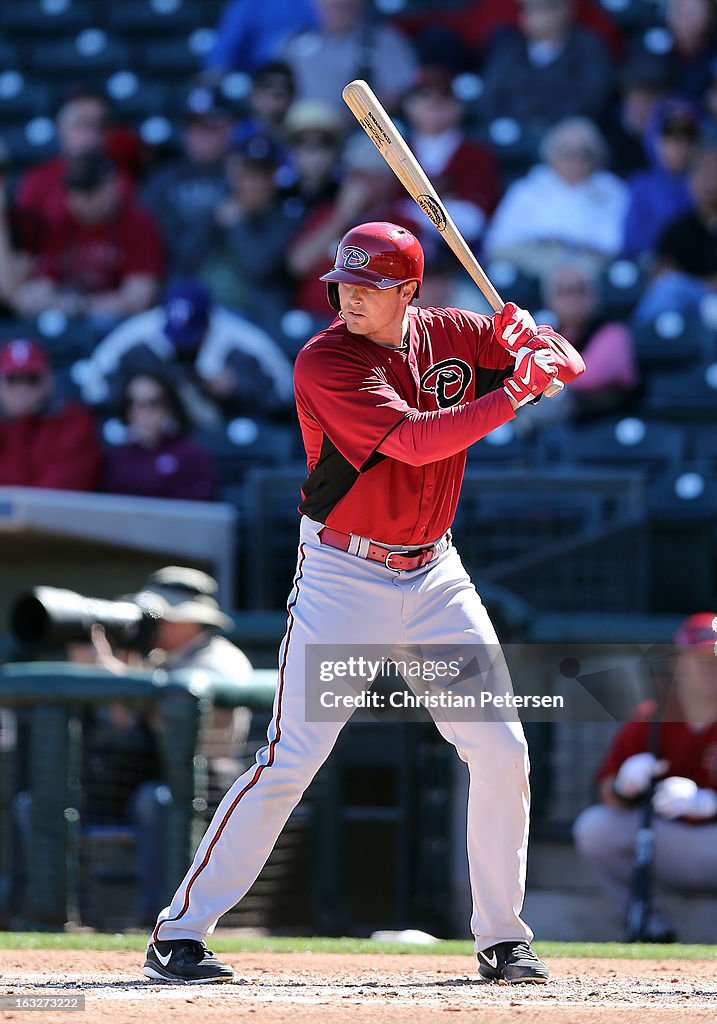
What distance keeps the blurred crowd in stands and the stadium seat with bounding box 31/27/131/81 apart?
26.4 inches

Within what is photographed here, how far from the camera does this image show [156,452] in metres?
7.30

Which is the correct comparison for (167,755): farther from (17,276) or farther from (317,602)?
A: (17,276)

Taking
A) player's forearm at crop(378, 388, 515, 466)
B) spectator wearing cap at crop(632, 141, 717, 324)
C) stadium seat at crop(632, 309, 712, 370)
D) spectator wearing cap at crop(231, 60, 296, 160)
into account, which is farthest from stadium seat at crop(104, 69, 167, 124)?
player's forearm at crop(378, 388, 515, 466)

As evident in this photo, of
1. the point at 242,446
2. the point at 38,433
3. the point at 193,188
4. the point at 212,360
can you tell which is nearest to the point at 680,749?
the point at 242,446

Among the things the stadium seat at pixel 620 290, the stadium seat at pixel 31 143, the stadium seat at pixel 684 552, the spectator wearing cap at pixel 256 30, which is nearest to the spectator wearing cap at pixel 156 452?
the stadium seat at pixel 684 552

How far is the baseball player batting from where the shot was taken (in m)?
3.02

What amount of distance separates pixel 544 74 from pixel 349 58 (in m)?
1.18

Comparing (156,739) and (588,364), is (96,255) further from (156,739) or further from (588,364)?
(156,739)

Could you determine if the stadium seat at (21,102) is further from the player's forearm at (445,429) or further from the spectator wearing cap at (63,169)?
the player's forearm at (445,429)

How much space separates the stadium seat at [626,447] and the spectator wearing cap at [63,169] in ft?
11.0

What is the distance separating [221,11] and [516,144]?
294 centimetres

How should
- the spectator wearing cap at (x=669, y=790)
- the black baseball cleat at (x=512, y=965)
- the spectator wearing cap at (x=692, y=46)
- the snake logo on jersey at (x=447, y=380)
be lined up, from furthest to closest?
the spectator wearing cap at (x=692, y=46) → the spectator wearing cap at (x=669, y=790) → the snake logo on jersey at (x=447, y=380) → the black baseball cleat at (x=512, y=965)

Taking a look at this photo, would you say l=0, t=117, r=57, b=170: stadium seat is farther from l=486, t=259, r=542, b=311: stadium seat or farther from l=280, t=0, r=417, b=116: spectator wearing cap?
l=486, t=259, r=542, b=311: stadium seat

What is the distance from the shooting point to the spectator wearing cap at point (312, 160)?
8.85 metres
